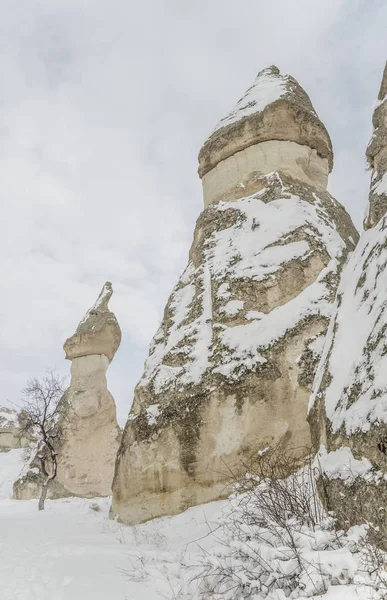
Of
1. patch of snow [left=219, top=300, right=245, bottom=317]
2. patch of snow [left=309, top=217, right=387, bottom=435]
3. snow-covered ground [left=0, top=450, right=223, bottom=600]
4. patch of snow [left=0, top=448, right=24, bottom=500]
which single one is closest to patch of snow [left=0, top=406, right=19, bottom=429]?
patch of snow [left=0, top=448, right=24, bottom=500]

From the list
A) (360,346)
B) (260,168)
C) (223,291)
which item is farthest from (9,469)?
(360,346)

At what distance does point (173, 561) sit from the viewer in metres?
4.66

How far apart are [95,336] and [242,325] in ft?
38.0

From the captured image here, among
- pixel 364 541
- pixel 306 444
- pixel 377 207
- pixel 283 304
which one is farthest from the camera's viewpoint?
pixel 283 304

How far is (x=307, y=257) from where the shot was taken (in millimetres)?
8188

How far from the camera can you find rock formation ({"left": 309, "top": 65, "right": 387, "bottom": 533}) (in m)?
3.03

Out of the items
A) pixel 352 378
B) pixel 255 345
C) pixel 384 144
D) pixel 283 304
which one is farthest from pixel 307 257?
pixel 352 378

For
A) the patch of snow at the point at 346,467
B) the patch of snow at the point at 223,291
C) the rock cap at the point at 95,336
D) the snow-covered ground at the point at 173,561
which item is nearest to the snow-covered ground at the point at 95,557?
the snow-covered ground at the point at 173,561

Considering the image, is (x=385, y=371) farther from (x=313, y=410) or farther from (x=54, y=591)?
(x=54, y=591)

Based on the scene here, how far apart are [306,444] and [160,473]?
7.76ft

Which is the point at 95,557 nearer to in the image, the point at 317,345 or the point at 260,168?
the point at 317,345

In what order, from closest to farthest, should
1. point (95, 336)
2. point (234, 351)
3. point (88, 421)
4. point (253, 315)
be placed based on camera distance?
point (234, 351) < point (253, 315) < point (88, 421) < point (95, 336)

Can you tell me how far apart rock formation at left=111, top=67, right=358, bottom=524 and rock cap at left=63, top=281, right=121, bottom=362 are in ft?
31.1

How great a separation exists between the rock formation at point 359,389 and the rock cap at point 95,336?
46.7ft
